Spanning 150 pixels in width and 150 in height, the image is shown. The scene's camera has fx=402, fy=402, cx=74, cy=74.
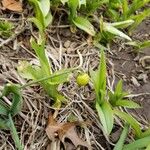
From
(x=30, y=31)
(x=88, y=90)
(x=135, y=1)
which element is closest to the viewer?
(x=88, y=90)

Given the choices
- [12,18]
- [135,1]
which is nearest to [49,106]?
[12,18]

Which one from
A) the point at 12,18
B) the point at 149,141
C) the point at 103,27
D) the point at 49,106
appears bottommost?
the point at 149,141

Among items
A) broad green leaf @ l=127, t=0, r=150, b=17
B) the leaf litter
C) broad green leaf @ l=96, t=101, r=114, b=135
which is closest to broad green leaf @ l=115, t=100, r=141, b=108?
broad green leaf @ l=96, t=101, r=114, b=135

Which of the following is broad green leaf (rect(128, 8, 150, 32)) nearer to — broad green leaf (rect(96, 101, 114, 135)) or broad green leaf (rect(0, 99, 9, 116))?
broad green leaf (rect(96, 101, 114, 135))

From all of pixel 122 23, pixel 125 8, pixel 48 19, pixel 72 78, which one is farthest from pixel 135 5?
pixel 72 78

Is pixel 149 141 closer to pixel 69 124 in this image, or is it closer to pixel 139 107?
pixel 139 107

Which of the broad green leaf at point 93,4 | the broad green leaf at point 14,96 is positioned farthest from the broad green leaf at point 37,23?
the broad green leaf at point 14,96
